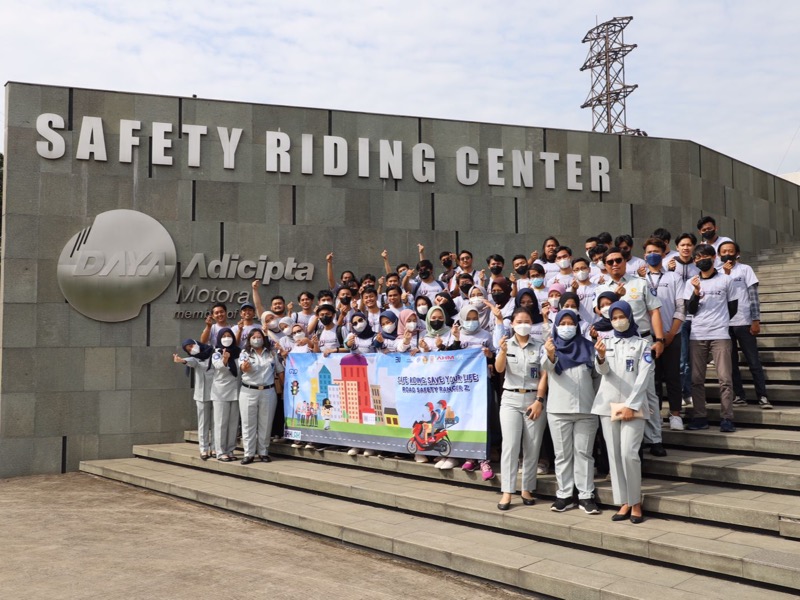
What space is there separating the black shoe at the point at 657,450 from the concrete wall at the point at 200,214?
24.0 ft

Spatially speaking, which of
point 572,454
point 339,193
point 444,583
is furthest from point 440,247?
point 444,583

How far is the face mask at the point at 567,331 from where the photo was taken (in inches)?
261

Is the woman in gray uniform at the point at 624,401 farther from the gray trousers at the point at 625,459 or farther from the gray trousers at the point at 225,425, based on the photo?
the gray trousers at the point at 225,425

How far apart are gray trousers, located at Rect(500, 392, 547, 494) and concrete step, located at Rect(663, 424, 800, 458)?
1630 mm

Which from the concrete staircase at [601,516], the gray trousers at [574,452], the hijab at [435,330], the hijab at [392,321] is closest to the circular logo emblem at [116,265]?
the concrete staircase at [601,516]

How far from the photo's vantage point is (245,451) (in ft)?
33.5

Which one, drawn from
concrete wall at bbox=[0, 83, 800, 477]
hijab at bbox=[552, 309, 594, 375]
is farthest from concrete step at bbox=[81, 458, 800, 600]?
concrete wall at bbox=[0, 83, 800, 477]

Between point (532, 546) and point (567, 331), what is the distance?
72.9 inches

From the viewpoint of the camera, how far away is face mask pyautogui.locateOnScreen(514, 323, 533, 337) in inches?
272

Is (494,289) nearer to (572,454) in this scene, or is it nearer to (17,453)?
(572,454)

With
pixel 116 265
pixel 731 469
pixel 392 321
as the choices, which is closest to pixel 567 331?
pixel 731 469

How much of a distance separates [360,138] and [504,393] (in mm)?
7861

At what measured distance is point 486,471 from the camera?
7664 millimetres

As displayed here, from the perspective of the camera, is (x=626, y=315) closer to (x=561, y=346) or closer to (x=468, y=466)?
(x=561, y=346)
